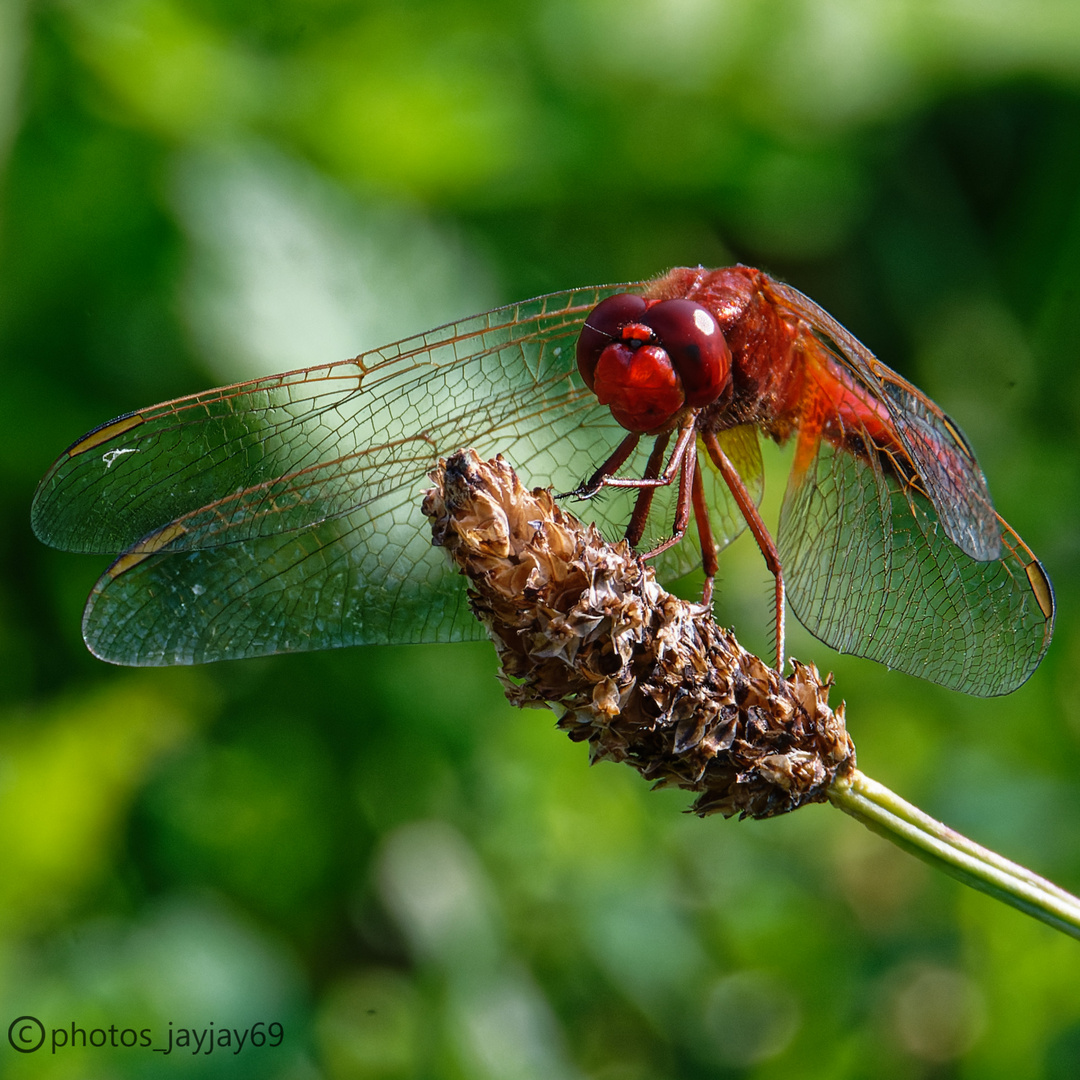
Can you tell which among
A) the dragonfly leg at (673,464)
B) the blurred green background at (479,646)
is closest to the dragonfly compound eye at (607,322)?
the dragonfly leg at (673,464)

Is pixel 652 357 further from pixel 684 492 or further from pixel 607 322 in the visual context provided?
pixel 684 492

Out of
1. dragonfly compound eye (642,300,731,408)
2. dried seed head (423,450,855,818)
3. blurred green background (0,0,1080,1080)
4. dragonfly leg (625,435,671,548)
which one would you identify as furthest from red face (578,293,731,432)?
blurred green background (0,0,1080,1080)

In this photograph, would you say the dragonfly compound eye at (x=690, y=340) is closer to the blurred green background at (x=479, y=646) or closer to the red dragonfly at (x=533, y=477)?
the red dragonfly at (x=533, y=477)

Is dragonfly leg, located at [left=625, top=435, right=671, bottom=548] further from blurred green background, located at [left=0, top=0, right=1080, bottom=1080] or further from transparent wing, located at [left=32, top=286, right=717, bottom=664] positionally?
blurred green background, located at [left=0, top=0, right=1080, bottom=1080]

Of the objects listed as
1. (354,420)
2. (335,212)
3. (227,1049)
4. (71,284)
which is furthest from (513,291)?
(227,1049)

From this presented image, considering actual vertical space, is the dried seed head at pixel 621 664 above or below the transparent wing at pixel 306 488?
above

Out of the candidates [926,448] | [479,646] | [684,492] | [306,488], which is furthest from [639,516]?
[479,646]
